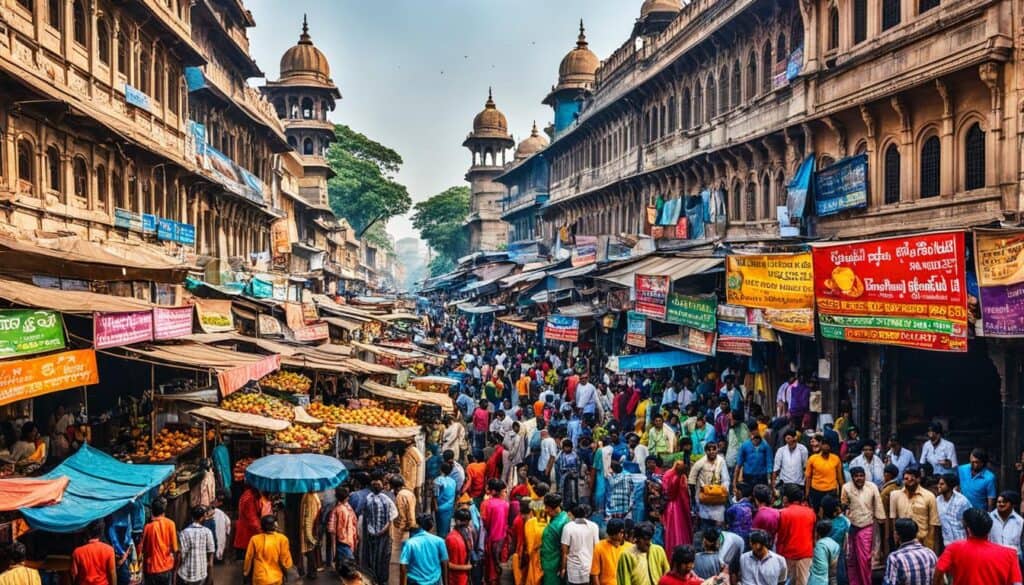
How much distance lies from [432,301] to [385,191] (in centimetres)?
1040

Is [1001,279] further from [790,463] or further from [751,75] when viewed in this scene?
[751,75]

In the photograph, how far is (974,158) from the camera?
45.8 feet

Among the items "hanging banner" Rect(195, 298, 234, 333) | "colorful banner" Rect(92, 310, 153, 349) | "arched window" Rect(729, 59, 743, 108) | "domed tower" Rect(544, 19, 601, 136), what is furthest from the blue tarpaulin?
"domed tower" Rect(544, 19, 601, 136)

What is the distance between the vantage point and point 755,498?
8.32 meters

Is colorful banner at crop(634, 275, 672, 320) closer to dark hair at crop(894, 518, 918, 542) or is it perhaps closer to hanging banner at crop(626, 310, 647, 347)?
hanging banner at crop(626, 310, 647, 347)

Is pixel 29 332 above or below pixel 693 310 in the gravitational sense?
above

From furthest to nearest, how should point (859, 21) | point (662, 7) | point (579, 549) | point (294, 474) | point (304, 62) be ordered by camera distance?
point (304, 62) < point (662, 7) < point (859, 21) < point (294, 474) < point (579, 549)

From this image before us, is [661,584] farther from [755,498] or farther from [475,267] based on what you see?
[475,267]

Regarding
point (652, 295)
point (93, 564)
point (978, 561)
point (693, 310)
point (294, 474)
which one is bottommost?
point (93, 564)

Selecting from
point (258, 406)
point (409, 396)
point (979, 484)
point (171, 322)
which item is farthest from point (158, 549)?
point (979, 484)

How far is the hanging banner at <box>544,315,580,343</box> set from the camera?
21922 millimetres

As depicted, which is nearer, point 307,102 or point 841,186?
point 841,186

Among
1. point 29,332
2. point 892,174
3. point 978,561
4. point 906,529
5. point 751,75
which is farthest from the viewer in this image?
point 751,75

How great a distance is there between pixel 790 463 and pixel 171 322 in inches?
323
